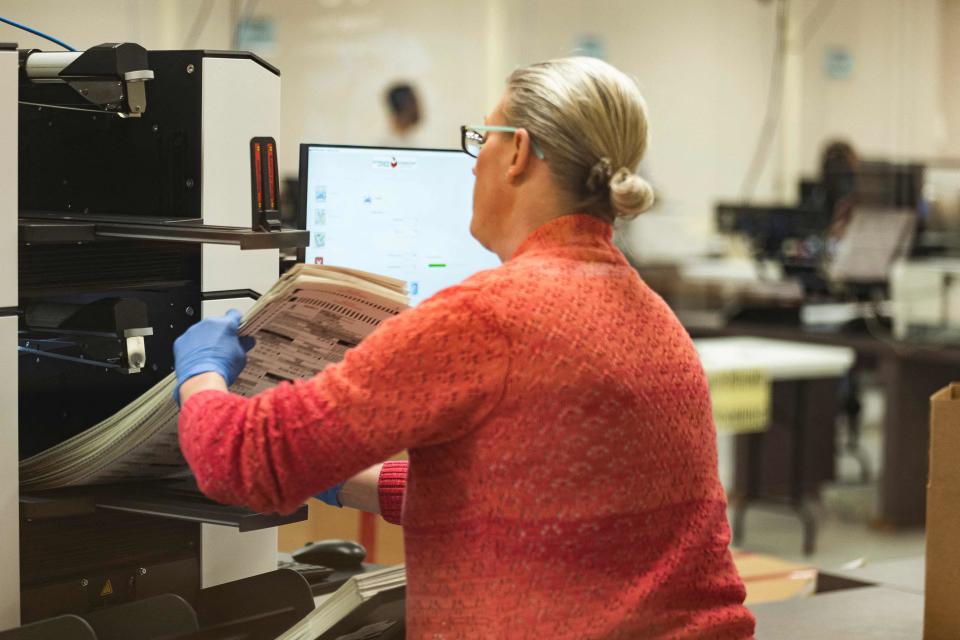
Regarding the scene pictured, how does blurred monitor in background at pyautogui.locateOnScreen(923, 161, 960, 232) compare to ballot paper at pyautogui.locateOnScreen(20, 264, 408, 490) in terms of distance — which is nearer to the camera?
ballot paper at pyautogui.locateOnScreen(20, 264, 408, 490)

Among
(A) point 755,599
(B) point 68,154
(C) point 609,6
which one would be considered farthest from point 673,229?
(B) point 68,154

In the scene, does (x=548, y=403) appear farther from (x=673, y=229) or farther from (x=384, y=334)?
(x=673, y=229)

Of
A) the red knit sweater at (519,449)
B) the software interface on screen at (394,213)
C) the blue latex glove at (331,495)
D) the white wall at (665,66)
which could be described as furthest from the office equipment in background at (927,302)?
the red knit sweater at (519,449)

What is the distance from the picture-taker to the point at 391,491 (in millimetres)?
1303

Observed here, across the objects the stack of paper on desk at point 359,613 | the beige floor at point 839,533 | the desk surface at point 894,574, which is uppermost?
the stack of paper on desk at point 359,613

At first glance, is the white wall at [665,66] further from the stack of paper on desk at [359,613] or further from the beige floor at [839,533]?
the stack of paper on desk at [359,613]

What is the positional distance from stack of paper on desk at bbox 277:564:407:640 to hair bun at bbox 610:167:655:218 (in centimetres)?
40

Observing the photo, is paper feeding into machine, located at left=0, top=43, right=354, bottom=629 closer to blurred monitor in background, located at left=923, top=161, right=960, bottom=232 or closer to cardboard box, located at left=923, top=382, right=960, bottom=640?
cardboard box, located at left=923, top=382, right=960, bottom=640

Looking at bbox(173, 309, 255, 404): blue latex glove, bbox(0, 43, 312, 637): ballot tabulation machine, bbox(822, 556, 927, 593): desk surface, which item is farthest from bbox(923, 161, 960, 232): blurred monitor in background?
bbox(173, 309, 255, 404): blue latex glove

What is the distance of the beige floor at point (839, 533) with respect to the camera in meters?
4.25

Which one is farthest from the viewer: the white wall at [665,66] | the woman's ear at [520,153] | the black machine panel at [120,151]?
the white wall at [665,66]

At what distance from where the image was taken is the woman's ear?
3.54 feet

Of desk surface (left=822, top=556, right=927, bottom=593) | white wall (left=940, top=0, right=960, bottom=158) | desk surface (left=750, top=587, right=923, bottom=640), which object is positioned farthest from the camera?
white wall (left=940, top=0, right=960, bottom=158)

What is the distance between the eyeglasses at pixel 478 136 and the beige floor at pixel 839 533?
3226 millimetres
